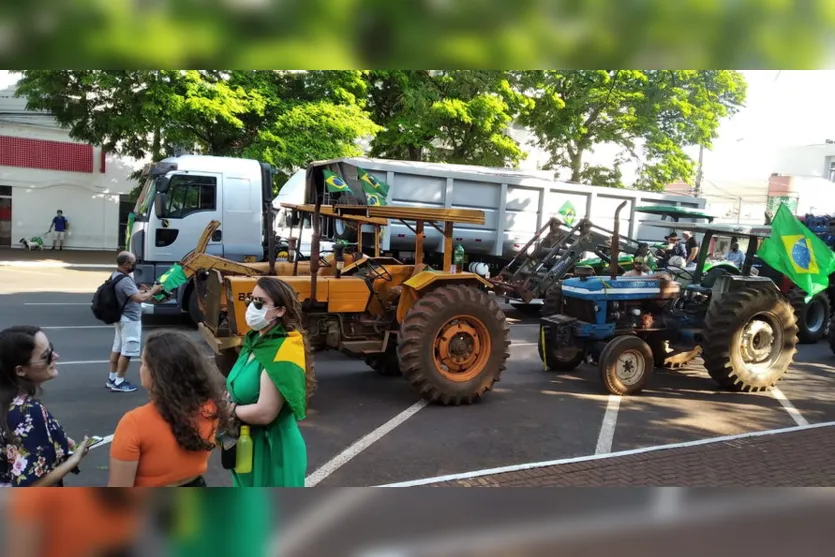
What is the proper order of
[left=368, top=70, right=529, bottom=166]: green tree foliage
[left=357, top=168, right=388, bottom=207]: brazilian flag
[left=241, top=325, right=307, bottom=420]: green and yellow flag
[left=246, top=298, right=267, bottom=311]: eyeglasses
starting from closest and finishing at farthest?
[left=241, top=325, right=307, bottom=420]: green and yellow flag < [left=246, top=298, right=267, bottom=311]: eyeglasses < [left=357, top=168, right=388, bottom=207]: brazilian flag < [left=368, top=70, right=529, bottom=166]: green tree foliage

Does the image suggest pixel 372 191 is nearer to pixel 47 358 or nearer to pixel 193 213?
pixel 193 213

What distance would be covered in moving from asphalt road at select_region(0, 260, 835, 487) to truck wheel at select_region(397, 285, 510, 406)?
243mm

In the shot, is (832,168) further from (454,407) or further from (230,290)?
(230,290)

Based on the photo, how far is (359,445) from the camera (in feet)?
17.4

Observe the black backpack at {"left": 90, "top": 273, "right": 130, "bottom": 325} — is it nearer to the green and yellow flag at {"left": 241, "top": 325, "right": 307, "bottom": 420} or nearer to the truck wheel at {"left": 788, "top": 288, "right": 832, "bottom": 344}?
the green and yellow flag at {"left": 241, "top": 325, "right": 307, "bottom": 420}

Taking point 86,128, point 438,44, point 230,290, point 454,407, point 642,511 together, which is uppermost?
point 86,128

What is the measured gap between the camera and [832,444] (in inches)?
223

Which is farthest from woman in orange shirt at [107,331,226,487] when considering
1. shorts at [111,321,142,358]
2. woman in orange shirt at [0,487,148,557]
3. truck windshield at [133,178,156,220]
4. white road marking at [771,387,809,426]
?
truck windshield at [133,178,156,220]

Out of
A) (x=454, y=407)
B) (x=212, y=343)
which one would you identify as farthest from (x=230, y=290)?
(x=454, y=407)

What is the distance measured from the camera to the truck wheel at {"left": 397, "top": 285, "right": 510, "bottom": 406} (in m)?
6.32

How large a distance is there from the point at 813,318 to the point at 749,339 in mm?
5018

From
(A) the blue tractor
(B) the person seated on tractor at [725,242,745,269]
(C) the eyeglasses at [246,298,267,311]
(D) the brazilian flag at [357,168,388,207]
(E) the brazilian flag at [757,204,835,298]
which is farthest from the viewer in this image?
(B) the person seated on tractor at [725,242,745,269]

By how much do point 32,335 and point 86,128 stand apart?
1670 cm

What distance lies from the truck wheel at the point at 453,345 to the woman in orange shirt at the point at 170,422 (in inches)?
157
